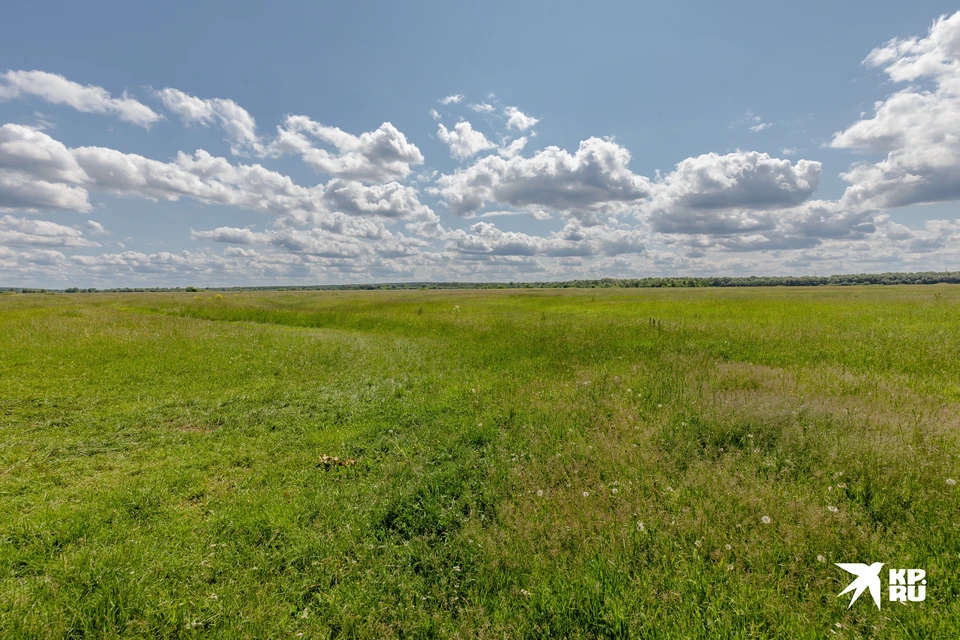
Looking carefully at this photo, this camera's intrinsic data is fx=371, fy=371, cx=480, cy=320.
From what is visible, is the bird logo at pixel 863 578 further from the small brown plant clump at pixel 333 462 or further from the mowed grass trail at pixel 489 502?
the small brown plant clump at pixel 333 462

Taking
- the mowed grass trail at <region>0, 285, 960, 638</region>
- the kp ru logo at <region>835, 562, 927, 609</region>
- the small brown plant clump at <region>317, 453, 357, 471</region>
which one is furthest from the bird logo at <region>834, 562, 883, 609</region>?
the small brown plant clump at <region>317, 453, 357, 471</region>

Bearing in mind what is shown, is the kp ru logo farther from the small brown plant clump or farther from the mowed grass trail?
the small brown plant clump

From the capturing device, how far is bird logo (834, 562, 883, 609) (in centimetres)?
381

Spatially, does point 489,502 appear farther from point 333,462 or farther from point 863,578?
point 863,578

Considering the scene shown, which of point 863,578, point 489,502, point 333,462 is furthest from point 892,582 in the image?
point 333,462

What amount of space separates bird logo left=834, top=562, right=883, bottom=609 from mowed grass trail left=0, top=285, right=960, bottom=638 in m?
0.12

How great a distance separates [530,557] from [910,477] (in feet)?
17.9

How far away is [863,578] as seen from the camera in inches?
155

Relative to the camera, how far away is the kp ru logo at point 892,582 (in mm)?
3711

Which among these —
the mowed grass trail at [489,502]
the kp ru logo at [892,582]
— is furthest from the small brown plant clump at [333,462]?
→ the kp ru logo at [892,582]

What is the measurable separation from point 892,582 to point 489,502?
459cm

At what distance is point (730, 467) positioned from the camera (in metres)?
6.03

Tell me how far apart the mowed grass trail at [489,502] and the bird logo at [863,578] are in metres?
0.12

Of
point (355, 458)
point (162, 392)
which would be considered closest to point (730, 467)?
point (355, 458)
